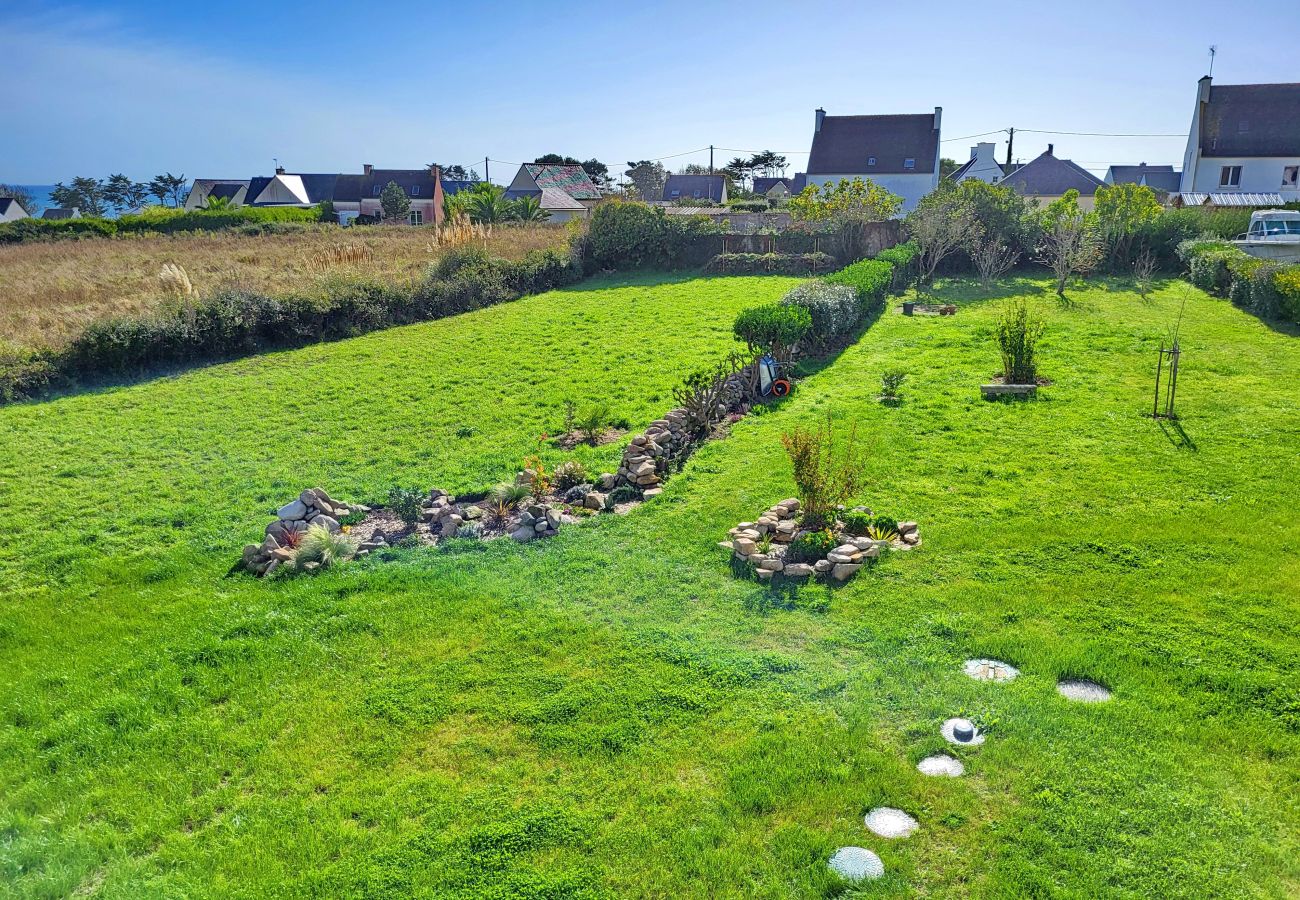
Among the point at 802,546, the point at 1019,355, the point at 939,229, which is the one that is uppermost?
the point at 939,229

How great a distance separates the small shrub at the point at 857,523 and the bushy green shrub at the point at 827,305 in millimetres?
7427

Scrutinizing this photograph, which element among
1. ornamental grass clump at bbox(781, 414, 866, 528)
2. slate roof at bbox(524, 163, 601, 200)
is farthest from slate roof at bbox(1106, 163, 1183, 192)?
ornamental grass clump at bbox(781, 414, 866, 528)

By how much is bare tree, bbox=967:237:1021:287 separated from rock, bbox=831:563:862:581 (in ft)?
58.8

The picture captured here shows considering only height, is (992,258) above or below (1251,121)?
below

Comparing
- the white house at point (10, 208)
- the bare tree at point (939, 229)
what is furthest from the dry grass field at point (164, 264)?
the white house at point (10, 208)

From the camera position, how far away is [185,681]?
555 cm

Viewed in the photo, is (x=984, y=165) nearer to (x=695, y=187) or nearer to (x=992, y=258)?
(x=695, y=187)

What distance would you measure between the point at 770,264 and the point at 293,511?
19982 millimetres

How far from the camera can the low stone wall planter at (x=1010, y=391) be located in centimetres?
1146

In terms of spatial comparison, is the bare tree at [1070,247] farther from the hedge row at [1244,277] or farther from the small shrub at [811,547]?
the small shrub at [811,547]

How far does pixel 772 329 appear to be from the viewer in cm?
1248

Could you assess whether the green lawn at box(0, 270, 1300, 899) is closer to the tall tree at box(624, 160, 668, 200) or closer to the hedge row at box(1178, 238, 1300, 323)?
the hedge row at box(1178, 238, 1300, 323)

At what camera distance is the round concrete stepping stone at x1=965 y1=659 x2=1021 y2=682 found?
16.7ft

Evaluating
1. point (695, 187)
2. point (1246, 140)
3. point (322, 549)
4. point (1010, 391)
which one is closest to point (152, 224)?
point (695, 187)
